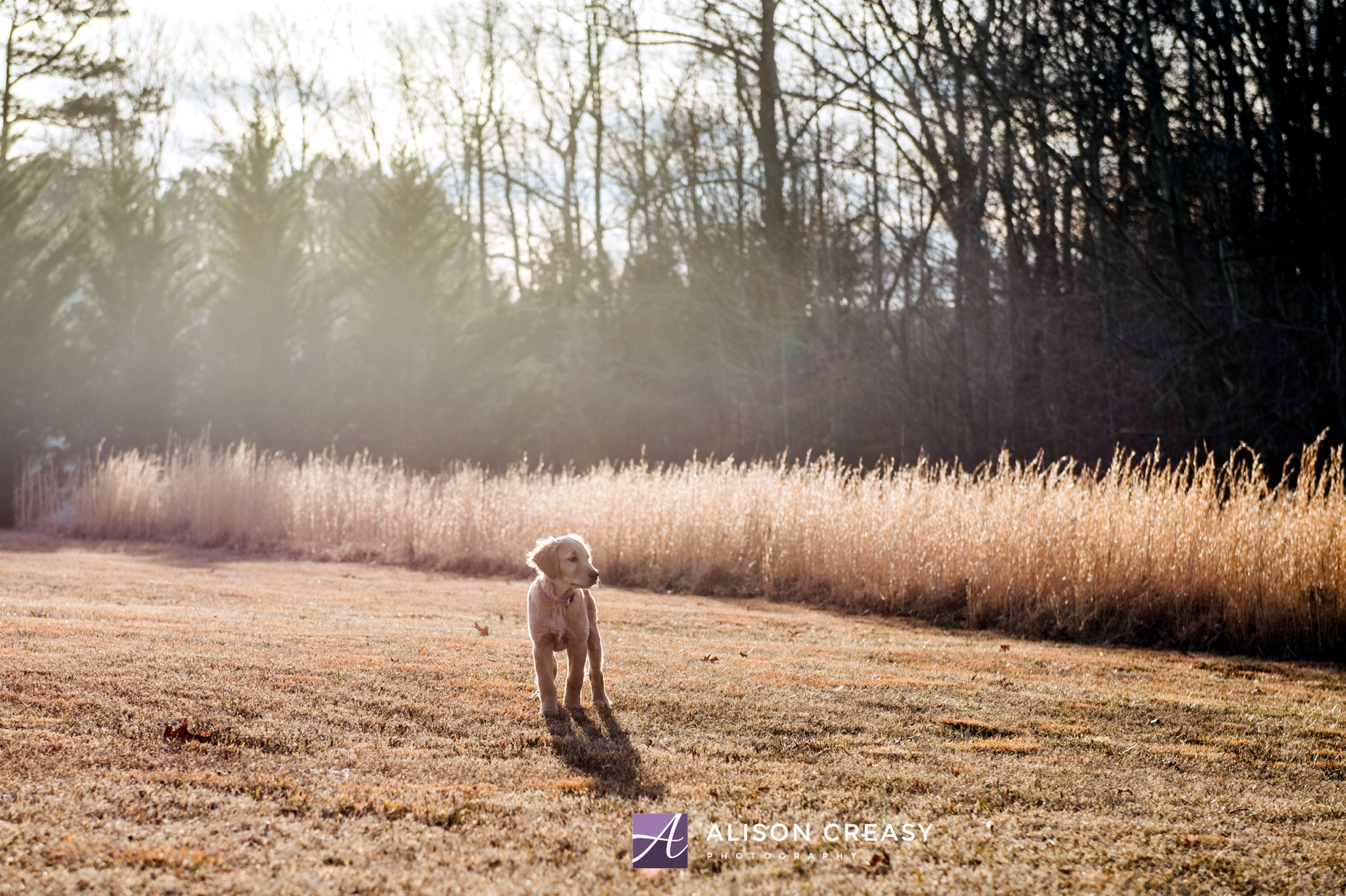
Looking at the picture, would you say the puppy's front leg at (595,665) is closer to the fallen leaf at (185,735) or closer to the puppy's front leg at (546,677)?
the puppy's front leg at (546,677)

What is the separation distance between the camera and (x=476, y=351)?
2806 cm

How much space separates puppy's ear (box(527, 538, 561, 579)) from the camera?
435 centimetres

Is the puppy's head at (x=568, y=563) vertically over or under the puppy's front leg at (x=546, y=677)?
over

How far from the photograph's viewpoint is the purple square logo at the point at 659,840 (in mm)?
2814

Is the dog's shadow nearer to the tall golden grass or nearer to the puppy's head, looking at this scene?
the puppy's head

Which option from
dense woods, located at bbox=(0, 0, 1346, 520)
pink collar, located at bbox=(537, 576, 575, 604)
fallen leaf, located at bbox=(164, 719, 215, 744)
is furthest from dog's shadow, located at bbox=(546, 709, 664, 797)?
dense woods, located at bbox=(0, 0, 1346, 520)

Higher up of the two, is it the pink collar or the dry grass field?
the pink collar

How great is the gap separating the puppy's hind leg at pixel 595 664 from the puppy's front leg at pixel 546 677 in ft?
0.59

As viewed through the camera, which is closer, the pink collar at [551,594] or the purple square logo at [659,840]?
the purple square logo at [659,840]

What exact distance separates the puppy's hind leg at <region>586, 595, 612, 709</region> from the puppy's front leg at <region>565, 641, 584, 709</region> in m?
0.04

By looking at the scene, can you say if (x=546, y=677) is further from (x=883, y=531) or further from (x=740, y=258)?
(x=740, y=258)

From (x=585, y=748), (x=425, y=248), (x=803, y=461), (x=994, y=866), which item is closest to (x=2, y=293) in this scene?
(x=425, y=248)

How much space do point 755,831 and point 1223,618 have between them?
6.47 m

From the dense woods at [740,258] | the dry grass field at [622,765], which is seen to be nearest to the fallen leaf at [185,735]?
the dry grass field at [622,765]
